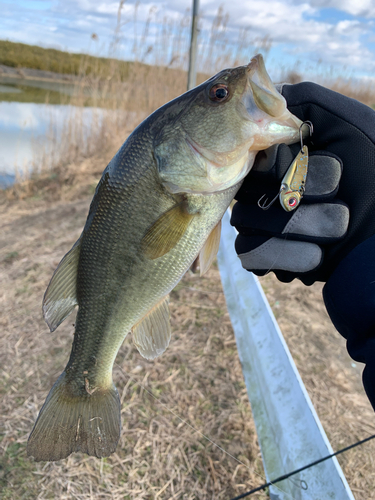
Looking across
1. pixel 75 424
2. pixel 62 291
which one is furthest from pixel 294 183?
pixel 75 424

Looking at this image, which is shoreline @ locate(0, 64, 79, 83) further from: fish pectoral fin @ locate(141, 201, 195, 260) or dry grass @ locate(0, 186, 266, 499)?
fish pectoral fin @ locate(141, 201, 195, 260)

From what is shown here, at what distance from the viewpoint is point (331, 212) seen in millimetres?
1509

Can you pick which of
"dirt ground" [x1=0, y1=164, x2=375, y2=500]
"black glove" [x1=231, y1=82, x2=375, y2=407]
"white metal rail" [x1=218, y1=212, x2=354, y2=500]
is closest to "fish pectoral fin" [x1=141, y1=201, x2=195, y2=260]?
"black glove" [x1=231, y1=82, x2=375, y2=407]

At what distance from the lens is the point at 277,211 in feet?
5.09

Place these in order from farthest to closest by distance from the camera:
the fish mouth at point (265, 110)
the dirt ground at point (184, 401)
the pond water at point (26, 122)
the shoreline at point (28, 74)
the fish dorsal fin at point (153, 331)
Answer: the shoreline at point (28, 74) → the pond water at point (26, 122) → the dirt ground at point (184, 401) → the fish dorsal fin at point (153, 331) → the fish mouth at point (265, 110)

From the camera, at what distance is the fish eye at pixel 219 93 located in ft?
4.82

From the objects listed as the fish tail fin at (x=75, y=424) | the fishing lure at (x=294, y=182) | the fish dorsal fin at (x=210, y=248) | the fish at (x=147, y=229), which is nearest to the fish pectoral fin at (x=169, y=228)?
the fish at (x=147, y=229)

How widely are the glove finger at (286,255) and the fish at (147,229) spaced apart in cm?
21

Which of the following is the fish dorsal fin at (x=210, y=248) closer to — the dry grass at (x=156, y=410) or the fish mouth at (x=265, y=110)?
the fish mouth at (x=265, y=110)

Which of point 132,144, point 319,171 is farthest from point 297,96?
point 132,144

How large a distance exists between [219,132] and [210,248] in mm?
517

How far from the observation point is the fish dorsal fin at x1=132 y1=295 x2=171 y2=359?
178 cm

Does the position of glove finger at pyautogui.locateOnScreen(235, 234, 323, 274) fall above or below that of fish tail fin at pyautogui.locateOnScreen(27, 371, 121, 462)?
above

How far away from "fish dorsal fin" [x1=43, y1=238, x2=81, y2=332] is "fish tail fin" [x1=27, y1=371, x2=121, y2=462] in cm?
32
